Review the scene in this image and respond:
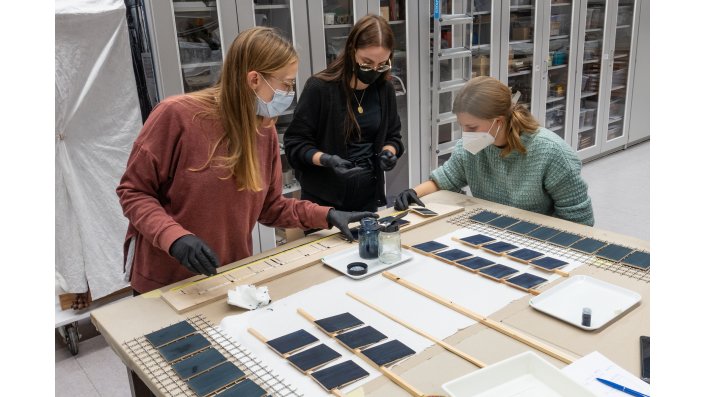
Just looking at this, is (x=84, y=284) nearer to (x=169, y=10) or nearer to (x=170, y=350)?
(x=169, y=10)

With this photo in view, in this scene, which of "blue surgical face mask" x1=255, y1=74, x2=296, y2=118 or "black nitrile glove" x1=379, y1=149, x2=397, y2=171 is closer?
"blue surgical face mask" x1=255, y1=74, x2=296, y2=118

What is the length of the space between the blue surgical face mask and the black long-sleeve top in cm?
65

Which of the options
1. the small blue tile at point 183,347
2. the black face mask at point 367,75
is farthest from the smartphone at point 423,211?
the small blue tile at point 183,347

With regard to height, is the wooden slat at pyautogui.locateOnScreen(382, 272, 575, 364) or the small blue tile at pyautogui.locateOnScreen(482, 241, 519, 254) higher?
the small blue tile at pyautogui.locateOnScreen(482, 241, 519, 254)

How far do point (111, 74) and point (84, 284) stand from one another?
105cm

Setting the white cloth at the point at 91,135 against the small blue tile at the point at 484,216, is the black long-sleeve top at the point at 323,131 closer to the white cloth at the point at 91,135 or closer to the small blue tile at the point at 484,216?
the small blue tile at the point at 484,216

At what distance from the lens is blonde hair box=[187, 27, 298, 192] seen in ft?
5.18

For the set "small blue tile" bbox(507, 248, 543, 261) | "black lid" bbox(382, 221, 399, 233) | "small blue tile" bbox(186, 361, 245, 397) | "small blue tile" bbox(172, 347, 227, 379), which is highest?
"black lid" bbox(382, 221, 399, 233)

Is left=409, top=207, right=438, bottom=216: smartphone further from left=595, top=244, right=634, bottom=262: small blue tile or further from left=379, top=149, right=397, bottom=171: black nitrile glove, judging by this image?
left=595, top=244, right=634, bottom=262: small blue tile

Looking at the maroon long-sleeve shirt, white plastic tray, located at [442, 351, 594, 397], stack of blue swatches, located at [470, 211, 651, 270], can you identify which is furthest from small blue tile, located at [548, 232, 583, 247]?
the maroon long-sleeve shirt

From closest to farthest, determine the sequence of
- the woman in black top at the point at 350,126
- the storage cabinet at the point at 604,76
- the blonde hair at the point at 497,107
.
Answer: the blonde hair at the point at 497,107
the woman in black top at the point at 350,126
the storage cabinet at the point at 604,76

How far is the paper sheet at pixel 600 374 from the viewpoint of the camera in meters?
1.11

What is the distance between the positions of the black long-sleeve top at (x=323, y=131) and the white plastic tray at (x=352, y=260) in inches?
26.0

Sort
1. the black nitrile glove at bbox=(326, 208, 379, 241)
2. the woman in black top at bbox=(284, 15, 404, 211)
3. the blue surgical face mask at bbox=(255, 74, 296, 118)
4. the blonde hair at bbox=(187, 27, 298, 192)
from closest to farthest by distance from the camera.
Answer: the blonde hair at bbox=(187, 27, 298, 192), the blue surgical face mask at bbox=(255, 74, 296, 118), the black nitrile glove at bbox=(326, 208, 379, 241), the woman in black top at bbox=(284, 15, 404, 211)
